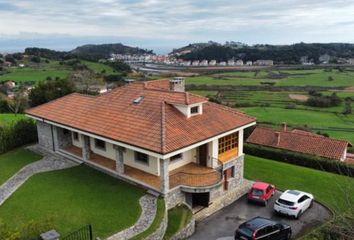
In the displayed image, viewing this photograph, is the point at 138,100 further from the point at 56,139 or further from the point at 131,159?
the point at 56,139

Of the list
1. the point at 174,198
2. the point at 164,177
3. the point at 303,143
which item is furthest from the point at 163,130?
the point at 303,143

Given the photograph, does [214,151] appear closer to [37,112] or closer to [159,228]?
[159,228]

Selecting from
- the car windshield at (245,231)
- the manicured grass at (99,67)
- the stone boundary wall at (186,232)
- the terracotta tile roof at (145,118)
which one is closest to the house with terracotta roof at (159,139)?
the terracotta tile roof at (145,118)

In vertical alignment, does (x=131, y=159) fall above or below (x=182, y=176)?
above

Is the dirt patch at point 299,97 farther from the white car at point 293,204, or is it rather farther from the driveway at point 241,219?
the white car at point 293,204

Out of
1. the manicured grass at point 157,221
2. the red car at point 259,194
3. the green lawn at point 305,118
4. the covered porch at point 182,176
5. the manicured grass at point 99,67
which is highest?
the manicured grass at point 99,67

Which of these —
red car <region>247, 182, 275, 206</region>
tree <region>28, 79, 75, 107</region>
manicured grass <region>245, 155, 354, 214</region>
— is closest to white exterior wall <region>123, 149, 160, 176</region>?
red car <region>247, 182, 275, 206</region>
